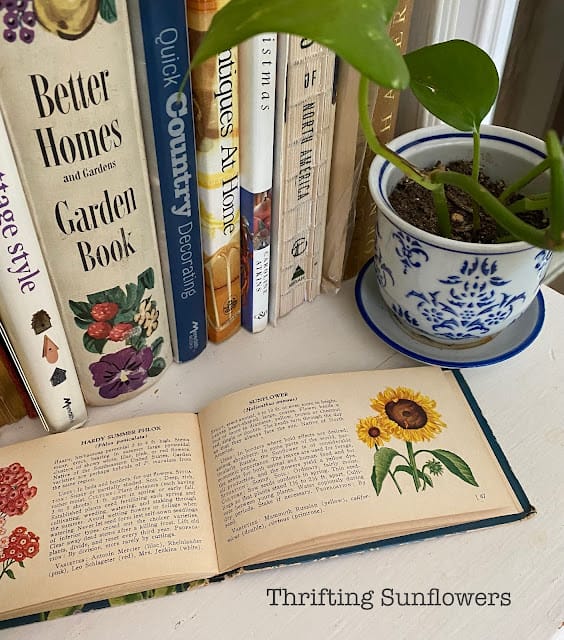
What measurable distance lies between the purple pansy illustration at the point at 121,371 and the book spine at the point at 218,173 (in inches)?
2.9

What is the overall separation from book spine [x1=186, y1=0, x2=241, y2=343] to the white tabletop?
0.23ft

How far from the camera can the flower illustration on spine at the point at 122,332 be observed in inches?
18.7

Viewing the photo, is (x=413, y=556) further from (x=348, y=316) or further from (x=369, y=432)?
(x=348, y=316)

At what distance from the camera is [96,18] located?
0.36 m

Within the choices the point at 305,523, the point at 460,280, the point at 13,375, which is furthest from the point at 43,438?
the point at 460,280

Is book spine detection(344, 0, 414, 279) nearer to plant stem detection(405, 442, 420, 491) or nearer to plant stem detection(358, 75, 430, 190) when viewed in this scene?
plant stem detection(358, 75, 430, 190)

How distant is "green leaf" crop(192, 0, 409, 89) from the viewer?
0.29 m

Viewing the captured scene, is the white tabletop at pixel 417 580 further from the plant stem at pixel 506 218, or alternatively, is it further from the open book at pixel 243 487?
the plant stem at pixel 506 218

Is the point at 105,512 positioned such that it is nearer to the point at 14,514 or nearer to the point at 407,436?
the point at 14,514

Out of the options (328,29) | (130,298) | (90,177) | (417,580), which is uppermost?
(328,29)

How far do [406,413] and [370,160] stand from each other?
215mm

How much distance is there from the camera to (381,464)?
493mm

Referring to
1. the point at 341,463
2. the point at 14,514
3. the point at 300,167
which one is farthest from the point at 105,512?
the point at 300,167

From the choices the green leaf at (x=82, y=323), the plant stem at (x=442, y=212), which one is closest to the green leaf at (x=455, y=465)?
the plant stem at (x=442, y=212)
